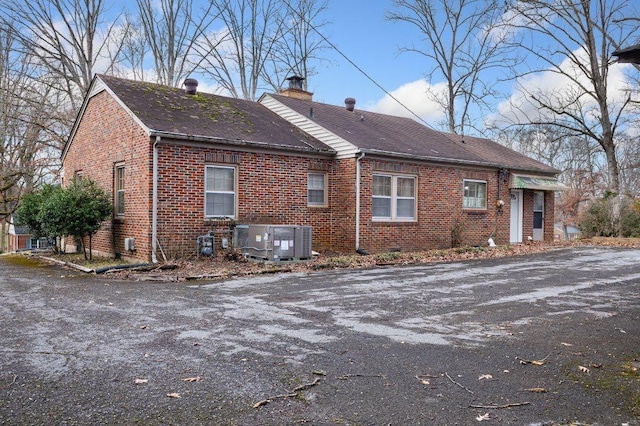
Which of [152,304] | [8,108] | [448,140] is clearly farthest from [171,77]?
[152,304]

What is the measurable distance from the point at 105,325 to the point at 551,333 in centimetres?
526

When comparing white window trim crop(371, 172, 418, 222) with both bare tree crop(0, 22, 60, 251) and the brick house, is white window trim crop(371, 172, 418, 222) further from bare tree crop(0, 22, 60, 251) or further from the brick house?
bare tree crop(0, 22, 60, 251)

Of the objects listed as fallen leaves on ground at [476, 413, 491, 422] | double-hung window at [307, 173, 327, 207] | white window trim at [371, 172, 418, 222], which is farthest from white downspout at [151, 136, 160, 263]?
fallen leaves on ground at [476, 413, 491, 422]

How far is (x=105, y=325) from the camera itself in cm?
639

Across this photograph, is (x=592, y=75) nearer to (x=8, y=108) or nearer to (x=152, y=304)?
(x=152, y=304)

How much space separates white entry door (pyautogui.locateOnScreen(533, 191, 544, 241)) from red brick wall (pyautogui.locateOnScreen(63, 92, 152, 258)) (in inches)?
609

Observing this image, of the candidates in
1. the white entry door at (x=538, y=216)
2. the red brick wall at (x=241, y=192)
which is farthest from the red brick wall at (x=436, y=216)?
the white entry door at (x=538, y=216)

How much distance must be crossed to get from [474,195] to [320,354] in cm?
1508

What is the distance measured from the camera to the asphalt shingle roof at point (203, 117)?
539 inches

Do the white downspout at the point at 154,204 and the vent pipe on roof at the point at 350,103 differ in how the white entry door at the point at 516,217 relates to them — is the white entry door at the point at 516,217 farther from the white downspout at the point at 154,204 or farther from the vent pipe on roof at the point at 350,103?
the white downspout at the point at 154,204

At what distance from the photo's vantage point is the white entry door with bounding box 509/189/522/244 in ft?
67.3

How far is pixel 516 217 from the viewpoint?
20.7m

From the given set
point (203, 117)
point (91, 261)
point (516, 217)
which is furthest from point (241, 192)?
point (516, 217)

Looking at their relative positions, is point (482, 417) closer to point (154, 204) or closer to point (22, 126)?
point (154, 204)
